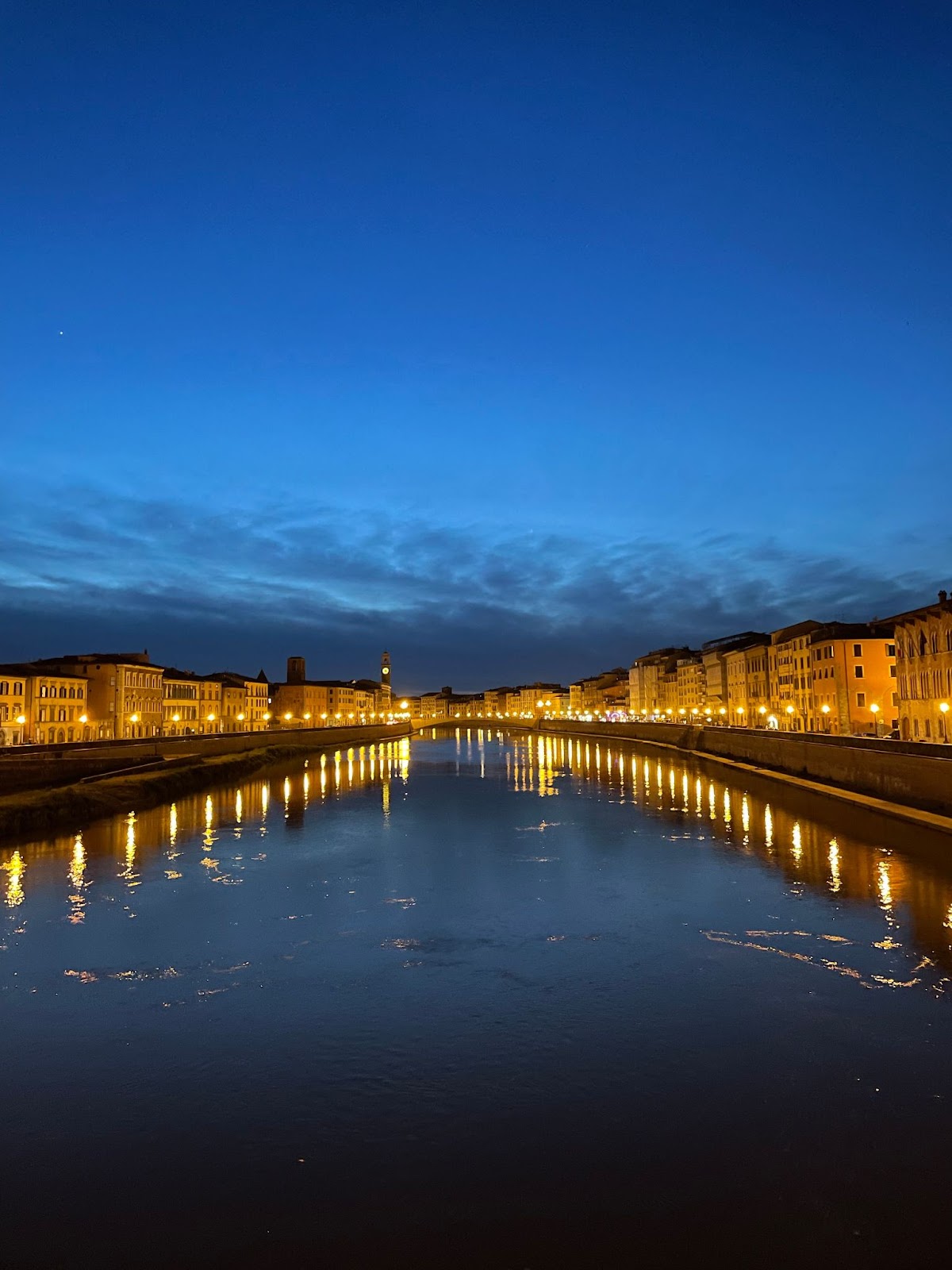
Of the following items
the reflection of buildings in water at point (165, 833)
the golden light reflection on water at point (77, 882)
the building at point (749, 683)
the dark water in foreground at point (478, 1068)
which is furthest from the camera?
the building at point (749, 683)

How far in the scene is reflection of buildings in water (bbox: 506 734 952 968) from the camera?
65.7 feet

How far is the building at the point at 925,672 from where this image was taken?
54312mm

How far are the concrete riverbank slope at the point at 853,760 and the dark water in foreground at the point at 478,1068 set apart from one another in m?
12.8

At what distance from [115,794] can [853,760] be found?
1565 inches

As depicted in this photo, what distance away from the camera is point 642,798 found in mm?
48344

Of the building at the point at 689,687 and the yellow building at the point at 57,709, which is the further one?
the building at the point at 689,687

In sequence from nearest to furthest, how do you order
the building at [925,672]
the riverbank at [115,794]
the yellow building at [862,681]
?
the riverbank at [115,794] → the building at [925,672] → the yellow building at [862,681]

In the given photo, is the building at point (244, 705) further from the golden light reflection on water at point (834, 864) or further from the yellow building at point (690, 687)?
the golden light reflection on water at point (834, 864)

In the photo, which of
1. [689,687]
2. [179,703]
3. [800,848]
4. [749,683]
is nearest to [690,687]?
[689,687]

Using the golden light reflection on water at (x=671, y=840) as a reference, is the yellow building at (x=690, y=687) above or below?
above

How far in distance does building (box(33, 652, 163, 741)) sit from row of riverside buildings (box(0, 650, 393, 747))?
0.27 ft

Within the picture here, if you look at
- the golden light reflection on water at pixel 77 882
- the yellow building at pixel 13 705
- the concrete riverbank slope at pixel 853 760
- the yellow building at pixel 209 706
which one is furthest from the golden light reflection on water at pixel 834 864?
the yellow building at pixel 209 706

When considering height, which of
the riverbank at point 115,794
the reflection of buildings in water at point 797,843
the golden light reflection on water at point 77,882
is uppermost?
the riverbank at point 115,794

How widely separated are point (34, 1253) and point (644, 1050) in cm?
747
